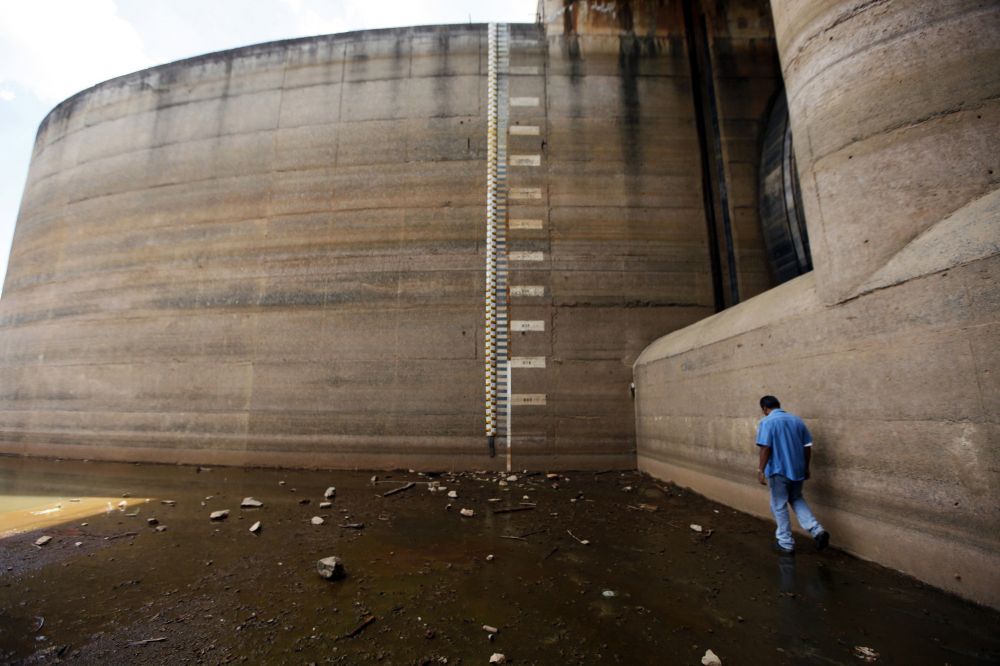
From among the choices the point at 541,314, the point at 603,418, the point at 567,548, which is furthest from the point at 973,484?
the point at 541,314

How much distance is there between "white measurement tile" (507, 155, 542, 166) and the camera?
8873 millimetres

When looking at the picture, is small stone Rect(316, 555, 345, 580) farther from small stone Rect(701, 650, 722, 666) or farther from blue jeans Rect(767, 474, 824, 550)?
blue jeans Rect(767, 474, 824, 550)

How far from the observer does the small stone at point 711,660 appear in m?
2.29

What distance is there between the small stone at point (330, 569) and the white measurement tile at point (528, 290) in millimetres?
5693

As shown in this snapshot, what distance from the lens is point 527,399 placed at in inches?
315

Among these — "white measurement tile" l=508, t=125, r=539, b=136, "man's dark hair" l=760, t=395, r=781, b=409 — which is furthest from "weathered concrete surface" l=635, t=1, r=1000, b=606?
"white measurement tile" l=508, t=125, r=539, b=136

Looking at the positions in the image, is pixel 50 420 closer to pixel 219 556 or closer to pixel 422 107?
pixel 219 556

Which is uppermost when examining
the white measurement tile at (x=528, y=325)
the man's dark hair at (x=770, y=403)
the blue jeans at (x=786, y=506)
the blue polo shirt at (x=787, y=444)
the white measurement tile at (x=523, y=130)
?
the white measurement tile at (x=523, y=130)

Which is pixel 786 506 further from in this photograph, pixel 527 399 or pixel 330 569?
pixel 527 399

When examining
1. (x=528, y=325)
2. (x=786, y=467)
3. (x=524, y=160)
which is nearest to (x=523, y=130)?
(x=524, y=160)

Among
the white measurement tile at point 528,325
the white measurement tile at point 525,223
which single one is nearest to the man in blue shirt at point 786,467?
the white measurement tile at point 528,325

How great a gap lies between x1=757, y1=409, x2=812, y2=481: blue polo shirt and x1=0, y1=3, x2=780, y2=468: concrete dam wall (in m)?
4.04

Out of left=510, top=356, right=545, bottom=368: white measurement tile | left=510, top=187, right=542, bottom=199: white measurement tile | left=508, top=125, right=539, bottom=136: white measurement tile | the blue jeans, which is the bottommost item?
the blue jeans

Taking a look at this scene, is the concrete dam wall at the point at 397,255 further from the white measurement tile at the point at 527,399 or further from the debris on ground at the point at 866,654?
Answer: the debris on ground at the point at 866,654
